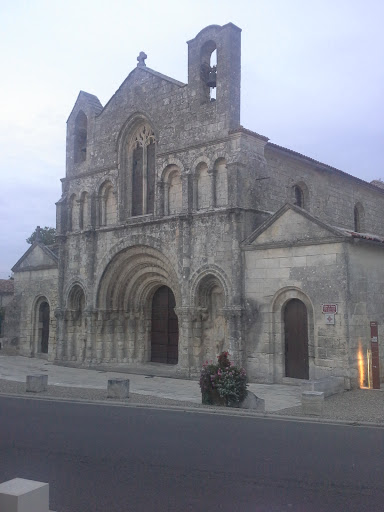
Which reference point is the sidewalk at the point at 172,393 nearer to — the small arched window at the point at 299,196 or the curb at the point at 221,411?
the curb at the point at 221,411

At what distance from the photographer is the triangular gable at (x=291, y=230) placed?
14977 mm

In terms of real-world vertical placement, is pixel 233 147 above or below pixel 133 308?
above

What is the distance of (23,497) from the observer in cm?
385

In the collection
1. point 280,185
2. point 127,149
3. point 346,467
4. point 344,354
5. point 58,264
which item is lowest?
point 346,467

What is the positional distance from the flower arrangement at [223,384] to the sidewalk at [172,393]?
46cm

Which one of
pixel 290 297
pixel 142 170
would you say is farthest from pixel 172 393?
pixel 142 170

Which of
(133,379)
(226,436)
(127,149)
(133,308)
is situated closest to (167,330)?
(133,308)

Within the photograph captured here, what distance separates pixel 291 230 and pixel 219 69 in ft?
21.9

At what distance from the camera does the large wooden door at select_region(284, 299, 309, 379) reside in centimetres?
1562

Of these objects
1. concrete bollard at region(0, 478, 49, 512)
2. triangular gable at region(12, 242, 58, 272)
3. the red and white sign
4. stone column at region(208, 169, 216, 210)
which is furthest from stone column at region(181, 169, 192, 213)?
concrete bollard at region(0, 478, 49, 512)

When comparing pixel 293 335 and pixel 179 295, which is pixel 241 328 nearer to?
pixel 293 335

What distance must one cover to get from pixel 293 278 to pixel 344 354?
2766mm

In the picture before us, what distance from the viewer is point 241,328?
54.4ft

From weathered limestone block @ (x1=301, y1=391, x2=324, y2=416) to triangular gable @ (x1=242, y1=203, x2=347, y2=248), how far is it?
5183 millimetres
